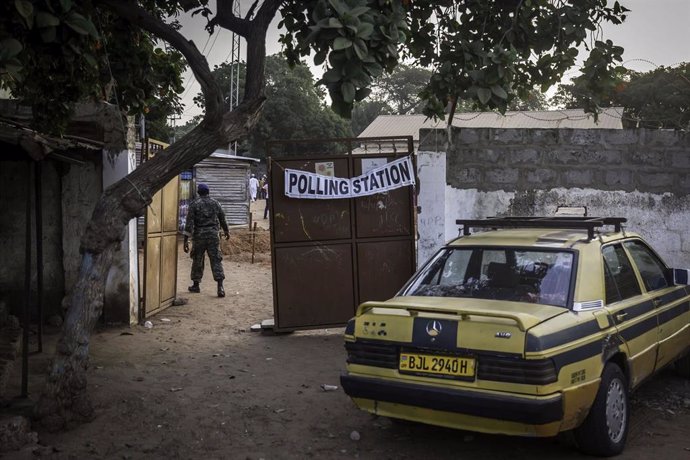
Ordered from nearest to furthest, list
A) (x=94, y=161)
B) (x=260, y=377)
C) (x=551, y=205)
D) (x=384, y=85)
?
1. (x=260, y=377)
2. (x=551, y=205)
3. (x=94, y=161)
4. (x=384, y=85)

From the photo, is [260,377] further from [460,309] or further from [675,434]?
[675,434]

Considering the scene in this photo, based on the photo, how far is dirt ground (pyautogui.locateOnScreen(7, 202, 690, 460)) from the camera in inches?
188

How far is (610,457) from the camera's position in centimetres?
443

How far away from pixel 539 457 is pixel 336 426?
1630 mm

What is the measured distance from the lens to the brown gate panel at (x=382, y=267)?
857 centimetres

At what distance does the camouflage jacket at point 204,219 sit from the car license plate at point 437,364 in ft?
26.0

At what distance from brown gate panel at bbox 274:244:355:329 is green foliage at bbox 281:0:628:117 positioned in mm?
2257

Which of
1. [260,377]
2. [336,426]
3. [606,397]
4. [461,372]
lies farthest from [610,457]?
[260,377]

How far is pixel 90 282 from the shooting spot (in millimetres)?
5277

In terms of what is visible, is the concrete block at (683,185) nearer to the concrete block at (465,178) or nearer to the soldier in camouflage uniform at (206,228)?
the concrete block at (465,178)

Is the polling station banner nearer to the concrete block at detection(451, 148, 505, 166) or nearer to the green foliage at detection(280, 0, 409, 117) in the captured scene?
the concrete block at detection(451, 148, 505, 166)

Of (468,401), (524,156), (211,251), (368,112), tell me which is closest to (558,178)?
(524,156)

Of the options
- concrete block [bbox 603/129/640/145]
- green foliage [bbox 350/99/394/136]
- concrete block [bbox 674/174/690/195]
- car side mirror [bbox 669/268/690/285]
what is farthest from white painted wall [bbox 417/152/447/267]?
green foliage [bbox 350/99/394/136]

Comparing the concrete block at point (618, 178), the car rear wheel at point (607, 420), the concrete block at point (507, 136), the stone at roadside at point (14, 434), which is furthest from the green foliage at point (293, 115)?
the car rear wheel at point (607, 420)
